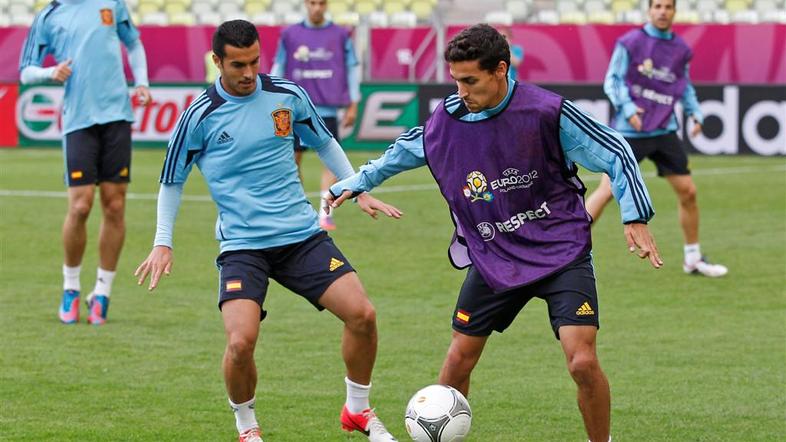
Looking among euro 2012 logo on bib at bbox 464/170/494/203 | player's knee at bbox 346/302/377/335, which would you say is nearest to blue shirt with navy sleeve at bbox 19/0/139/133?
player's knee at bbox 346/302/377/335

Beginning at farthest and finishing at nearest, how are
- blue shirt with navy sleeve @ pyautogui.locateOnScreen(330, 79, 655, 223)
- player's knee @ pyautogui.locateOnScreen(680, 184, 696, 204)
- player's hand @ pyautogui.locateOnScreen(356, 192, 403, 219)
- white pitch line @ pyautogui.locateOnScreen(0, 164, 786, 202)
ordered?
white pitch line @ pyautogui.locateOnScreen(0, 164, 786, 202)
player's knee @ pyautogui.locateOnScreen(680, 184, 696, 204)
player's hand @ pyautogui.locateOnScreen(356, 192, 403, 219)
blue shirt with navy sleeve @ pyautogui.locateOnScreen(330, 79, 655, 223)

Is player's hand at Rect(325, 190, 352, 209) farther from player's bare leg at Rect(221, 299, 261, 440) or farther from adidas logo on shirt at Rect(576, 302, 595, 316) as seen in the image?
adidas logo on shirt at Rect(576, 302, 595, 316)

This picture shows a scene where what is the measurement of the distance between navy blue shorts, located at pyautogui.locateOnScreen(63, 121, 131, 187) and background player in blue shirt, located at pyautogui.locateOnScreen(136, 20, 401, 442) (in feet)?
9.57

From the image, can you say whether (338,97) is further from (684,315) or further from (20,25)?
(20,25)

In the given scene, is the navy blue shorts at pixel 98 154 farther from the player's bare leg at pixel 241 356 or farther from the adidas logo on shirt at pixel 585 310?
the adidas logo on shirt at pixel 585 310

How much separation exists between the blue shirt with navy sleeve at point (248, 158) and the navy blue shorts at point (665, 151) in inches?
220

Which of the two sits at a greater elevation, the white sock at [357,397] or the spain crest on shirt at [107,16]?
the spain crest on shirt at [107,16]

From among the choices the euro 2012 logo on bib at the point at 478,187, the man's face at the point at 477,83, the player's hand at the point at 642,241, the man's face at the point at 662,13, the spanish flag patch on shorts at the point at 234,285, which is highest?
the man's face at the point at 477,83

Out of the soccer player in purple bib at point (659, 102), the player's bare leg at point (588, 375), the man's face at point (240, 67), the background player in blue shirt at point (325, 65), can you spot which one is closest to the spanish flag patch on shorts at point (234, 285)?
the man's face at point (240, 67)

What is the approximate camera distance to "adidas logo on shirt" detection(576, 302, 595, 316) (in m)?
5.98

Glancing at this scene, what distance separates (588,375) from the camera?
19.3 ft

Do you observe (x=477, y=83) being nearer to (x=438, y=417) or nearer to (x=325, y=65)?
(x=438, y=417)

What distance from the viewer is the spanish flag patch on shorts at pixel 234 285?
6691mm

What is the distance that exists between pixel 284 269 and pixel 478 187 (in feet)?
4.09
